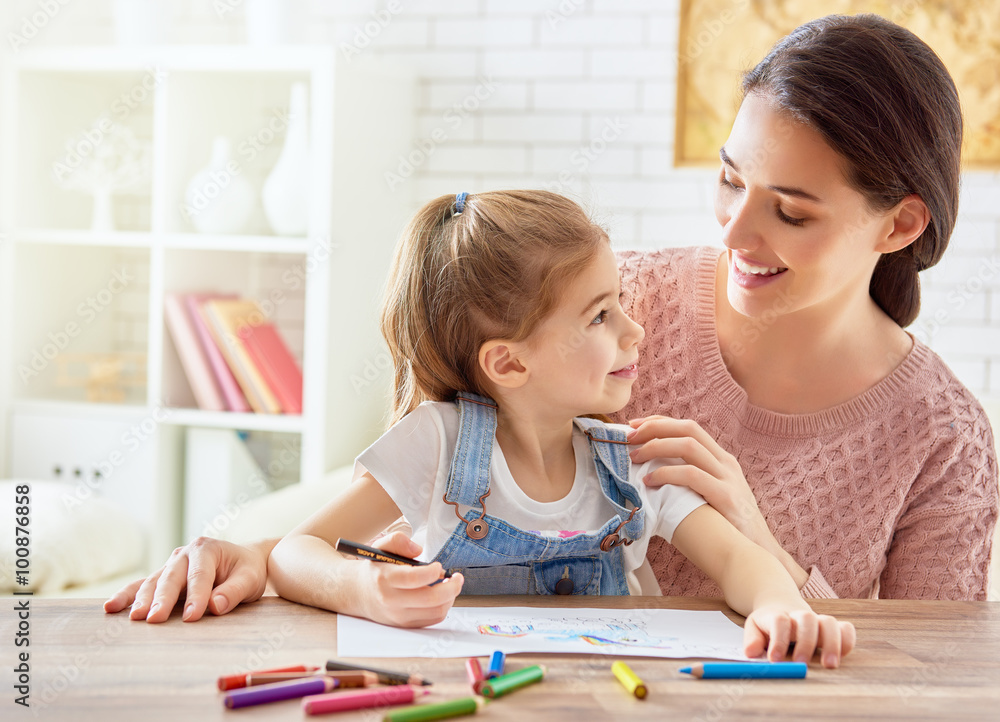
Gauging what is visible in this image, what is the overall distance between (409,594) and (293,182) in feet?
7.13

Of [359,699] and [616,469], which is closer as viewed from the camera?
[359,699]

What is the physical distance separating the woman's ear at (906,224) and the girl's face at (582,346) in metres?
0.50

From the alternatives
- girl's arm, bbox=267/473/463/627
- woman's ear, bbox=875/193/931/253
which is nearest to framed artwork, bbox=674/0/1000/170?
woman's ear, bbox=875/193/931/253

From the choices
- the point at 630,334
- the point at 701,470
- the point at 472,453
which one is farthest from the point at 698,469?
the point at 472,453

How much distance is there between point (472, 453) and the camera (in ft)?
3.89

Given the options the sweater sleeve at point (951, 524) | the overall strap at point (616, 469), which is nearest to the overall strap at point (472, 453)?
the overall strap at point (616, 469)

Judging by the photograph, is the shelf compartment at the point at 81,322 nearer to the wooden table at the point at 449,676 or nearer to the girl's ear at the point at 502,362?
the girl's ear at the point at 502,362

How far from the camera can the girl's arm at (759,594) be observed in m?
0.88

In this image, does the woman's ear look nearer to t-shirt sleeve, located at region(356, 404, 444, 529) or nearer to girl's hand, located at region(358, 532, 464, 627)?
t-shirt sleeve, located at region(356, 404, 444, 529)

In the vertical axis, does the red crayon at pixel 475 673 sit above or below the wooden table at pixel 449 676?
above

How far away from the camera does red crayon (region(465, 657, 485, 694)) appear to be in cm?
75

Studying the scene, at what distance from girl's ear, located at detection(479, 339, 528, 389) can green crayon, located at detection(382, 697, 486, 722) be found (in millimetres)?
569

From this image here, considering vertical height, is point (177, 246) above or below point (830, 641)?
above

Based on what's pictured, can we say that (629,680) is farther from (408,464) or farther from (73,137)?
(73,137)
